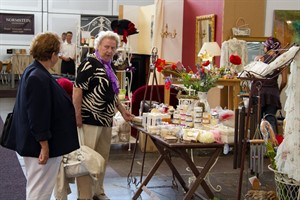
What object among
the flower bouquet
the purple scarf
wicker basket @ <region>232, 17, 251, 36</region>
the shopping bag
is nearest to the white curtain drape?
wicker basket @ <region>232, 17, 251, 36</region>

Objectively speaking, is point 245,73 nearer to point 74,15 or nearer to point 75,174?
point 75,174

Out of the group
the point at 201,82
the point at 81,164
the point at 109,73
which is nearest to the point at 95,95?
the point at 109,73

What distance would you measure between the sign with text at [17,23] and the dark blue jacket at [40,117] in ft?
38.4

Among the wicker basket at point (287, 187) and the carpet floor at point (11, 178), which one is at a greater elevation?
the wicker basket at point (287, 187)

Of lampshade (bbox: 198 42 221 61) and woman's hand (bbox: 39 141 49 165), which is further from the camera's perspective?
lampshade (bbox: 198 42 221 61)

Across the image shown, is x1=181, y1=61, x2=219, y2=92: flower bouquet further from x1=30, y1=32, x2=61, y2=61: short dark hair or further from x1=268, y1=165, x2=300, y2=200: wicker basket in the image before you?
x1=30, y1=32, x2=61, y2=61: short dark hair

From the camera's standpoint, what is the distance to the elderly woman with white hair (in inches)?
150

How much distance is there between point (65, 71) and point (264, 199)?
10078 millimetres

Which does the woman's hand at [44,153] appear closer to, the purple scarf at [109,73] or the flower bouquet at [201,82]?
the purple scarf at [109,73]

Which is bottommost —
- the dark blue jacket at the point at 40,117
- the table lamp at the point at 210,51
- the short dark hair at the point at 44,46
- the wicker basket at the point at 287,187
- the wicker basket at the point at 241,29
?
the wicker basket at the point at 287,187

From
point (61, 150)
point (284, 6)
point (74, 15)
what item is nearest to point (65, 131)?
point (61, 150)

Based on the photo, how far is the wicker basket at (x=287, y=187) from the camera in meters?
3.18

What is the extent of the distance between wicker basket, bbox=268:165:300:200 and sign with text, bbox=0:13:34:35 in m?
12.0

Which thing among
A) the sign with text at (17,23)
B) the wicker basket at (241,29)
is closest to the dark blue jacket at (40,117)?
the wicker basket at (241,29)
